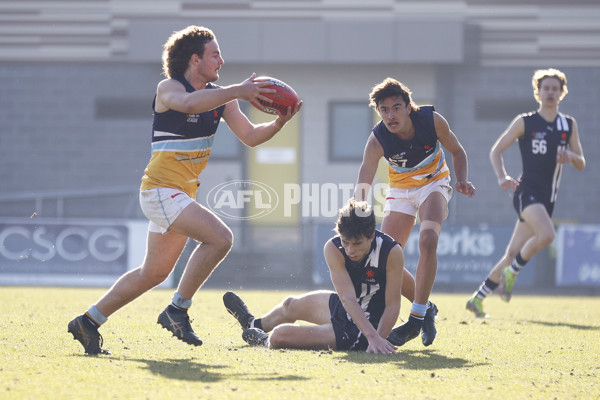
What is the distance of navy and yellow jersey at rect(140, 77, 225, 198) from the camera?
20.0 feet

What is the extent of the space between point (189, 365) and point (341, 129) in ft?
55.0

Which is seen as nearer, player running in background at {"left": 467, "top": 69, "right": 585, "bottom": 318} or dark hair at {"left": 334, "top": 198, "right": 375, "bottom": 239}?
dark hair at {"left": 334, "top": 198, "right": 375, "bottom": 239}

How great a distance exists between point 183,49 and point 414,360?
2.50 m

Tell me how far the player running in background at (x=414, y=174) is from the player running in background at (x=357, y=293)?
1.17 ft

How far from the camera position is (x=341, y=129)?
72.1ft

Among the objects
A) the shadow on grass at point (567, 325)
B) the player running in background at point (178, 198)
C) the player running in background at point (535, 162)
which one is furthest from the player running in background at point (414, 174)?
the player running in background at point (535, 162)

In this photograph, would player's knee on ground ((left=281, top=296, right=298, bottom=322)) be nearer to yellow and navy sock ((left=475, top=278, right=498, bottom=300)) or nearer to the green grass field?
the green grass field

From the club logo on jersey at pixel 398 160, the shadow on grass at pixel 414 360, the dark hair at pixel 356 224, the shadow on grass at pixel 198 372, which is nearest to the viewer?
the shadow on grass at pixel 198 372

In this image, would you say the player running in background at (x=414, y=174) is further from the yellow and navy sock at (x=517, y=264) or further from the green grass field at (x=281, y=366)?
the yellow and navy sock at (x=517, y=264)

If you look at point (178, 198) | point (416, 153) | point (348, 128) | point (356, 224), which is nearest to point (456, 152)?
point (416, 153)

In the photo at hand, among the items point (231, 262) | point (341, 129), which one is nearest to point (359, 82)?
point (341, 129)

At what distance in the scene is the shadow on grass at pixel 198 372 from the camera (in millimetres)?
4965

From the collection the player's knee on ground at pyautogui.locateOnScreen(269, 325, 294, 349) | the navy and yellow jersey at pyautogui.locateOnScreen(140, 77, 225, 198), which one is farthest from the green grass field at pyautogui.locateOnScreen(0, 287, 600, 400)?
the navy and yellow jersey at pyautogui.locateOnScreen(140, 77, 225, 198)

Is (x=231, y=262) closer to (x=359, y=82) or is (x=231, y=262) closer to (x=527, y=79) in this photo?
(x=359, y=82)
